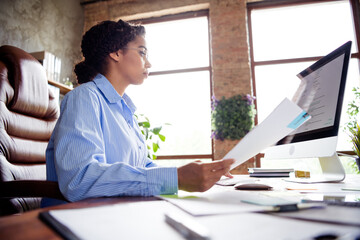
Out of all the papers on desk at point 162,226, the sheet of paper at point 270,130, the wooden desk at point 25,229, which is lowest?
the papers on desk at point 162,226

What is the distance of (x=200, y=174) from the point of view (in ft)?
2.31

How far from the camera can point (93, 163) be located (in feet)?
2.36

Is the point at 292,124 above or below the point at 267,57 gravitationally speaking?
below

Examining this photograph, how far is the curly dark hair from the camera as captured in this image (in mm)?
1341

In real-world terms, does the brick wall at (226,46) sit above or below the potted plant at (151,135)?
above

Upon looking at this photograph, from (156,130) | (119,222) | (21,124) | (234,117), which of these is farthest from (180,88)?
(119,222)

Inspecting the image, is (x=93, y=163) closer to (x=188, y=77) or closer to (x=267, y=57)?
(x=188, y=77)

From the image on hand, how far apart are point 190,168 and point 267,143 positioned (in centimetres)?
27

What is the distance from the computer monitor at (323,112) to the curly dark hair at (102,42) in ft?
3.18

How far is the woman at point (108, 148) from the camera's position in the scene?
71 cm

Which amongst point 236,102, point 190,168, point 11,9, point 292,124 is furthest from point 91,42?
point 236,102

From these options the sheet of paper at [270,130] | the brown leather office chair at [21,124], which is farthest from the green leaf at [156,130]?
the sheet of paper at [270,130]

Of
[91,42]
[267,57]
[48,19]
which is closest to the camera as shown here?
[91,42]

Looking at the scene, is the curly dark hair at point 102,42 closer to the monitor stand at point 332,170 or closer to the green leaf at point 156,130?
the monitor stand at point 332,170
